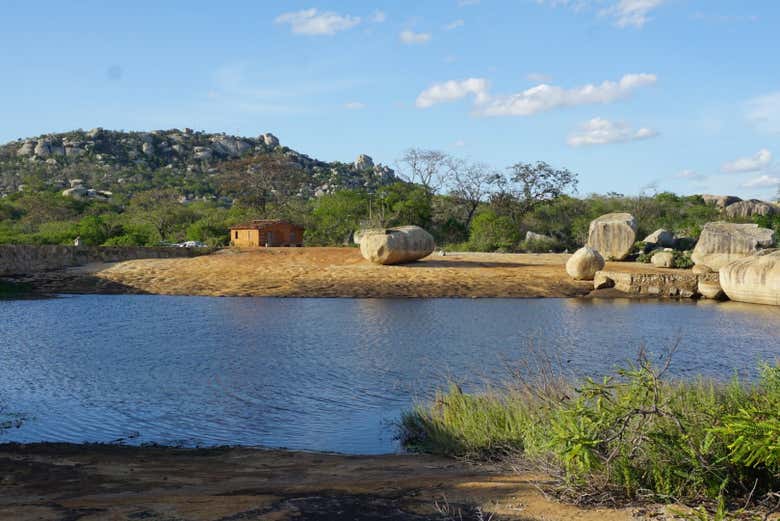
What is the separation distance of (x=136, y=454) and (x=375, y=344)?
10.3 meters

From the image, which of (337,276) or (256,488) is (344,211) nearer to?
(337,276)

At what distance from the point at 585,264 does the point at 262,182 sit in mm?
47599

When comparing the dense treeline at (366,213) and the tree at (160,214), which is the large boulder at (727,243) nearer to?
the dense treeline at (366,213)

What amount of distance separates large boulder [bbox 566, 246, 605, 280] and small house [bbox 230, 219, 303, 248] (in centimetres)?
2216

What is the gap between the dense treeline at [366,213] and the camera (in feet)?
172

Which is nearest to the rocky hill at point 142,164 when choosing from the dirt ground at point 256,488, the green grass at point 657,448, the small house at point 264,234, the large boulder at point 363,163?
the large boulder at point 363,163

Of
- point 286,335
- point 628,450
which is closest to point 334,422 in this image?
point 628,450

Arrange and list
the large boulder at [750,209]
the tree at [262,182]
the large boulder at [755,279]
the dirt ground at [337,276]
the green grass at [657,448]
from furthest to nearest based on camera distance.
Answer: the tree at [262,182]
the large boulder at [750,209]
the dirt ground at [337,276]
the large boulder at [755,279]
the green grass at [657,448]

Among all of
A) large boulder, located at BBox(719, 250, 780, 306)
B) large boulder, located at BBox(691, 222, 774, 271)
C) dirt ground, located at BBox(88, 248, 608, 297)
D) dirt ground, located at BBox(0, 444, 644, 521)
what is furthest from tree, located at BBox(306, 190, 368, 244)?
dirt ground, located at BBox(0, 444, 644, 521)

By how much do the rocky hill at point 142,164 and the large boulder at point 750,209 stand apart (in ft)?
169

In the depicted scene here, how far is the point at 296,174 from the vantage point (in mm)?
79500

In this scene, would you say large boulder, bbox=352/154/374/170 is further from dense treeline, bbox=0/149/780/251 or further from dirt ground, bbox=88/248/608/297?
dirt ground, bbox=88/248/608/297

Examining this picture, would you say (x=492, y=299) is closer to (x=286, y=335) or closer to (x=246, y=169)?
(x=286, y=335)

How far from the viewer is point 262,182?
247 ft
